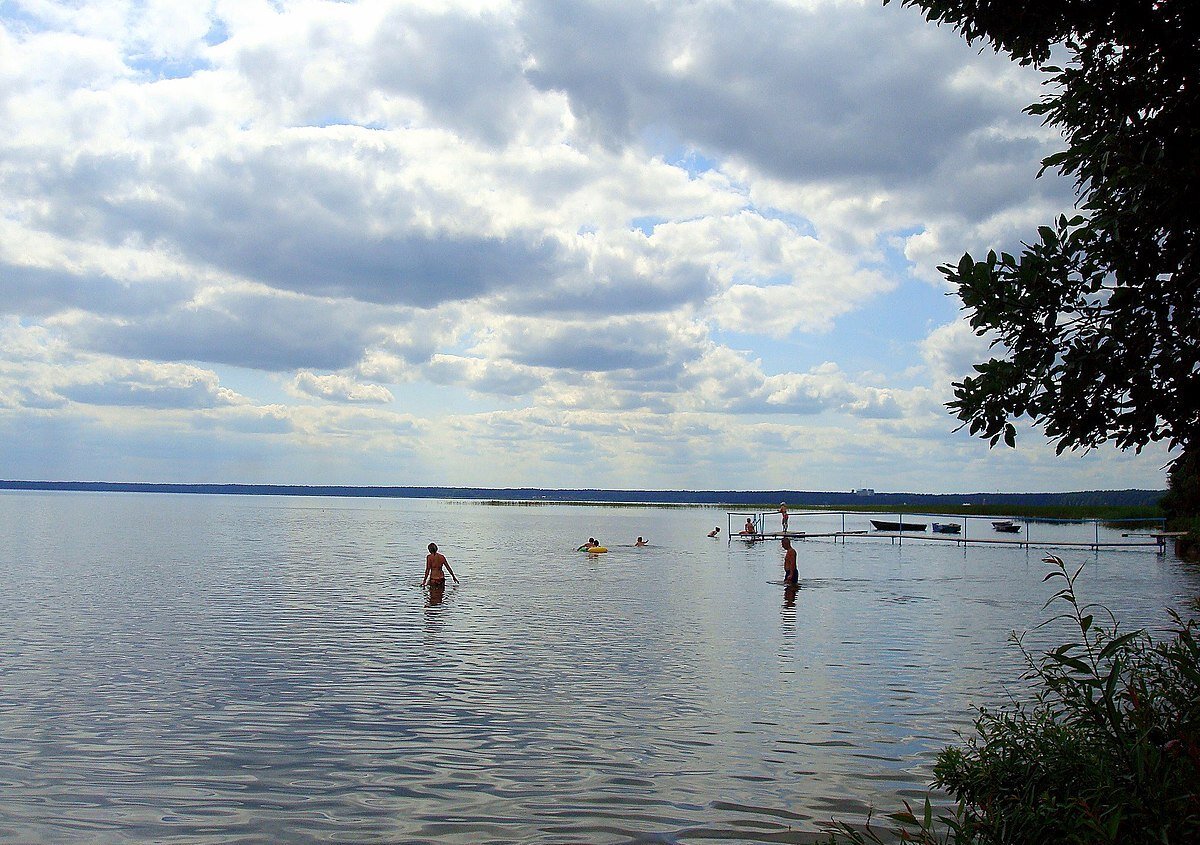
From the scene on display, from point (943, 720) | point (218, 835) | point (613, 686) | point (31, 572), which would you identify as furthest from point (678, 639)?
point (31, 572)

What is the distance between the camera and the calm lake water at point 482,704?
409 inches

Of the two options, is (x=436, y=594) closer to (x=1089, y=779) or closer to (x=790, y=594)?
(x=790, y=594)

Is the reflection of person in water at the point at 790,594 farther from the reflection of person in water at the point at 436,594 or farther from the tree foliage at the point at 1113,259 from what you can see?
the tree foliage at the point at 1113,259

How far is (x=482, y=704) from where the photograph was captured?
15453 millimetres

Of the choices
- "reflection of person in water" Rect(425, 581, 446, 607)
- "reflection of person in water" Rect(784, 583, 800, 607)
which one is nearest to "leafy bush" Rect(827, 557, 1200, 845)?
"reflection of person in water" Rect(784, 583, 800, 607)

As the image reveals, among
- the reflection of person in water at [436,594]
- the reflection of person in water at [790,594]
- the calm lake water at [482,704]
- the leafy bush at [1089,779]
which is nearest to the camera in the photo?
the leafy bush at [1089,779]

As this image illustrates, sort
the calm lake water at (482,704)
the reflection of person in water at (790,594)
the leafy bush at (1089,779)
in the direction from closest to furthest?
the leafy bush at (1089,779) → the calm lake water at (482,704) → the reflection of person in water at (790,594)

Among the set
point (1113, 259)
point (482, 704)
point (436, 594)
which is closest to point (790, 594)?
point (436, 594)

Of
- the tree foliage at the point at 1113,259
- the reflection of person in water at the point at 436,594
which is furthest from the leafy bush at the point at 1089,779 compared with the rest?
the reflection of person in water at the point at 436,594

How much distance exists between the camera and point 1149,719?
7.91 metres

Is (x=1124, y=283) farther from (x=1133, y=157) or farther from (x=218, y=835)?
(x=218, y=835)

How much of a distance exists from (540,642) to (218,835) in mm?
12762

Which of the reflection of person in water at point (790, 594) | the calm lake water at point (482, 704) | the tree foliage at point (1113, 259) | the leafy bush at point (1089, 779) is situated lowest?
the calm lake water at point (482, 704)

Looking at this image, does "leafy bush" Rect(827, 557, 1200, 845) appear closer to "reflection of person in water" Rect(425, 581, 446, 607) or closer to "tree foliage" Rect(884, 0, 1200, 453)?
"tree foliage" Rect(884, 0, 1200, 453)
